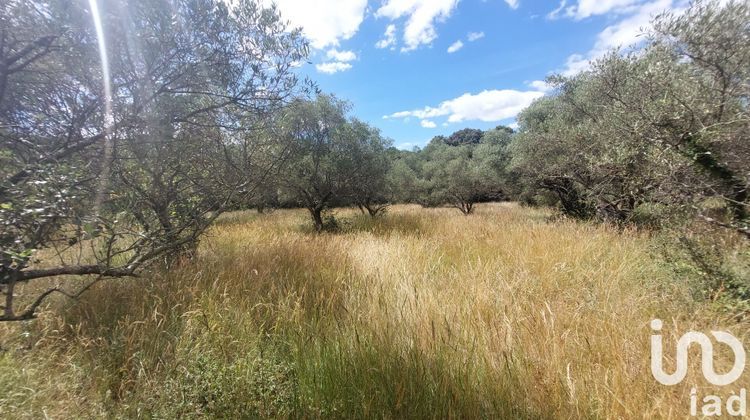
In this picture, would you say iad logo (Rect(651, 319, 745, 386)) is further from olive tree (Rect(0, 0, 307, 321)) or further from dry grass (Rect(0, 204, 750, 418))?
olive tree (Rect(0, 0, 307, 321))

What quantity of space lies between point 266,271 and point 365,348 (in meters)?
2.44

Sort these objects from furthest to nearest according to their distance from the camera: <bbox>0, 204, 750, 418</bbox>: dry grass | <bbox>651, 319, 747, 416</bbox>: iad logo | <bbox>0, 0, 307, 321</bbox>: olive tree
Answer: <bbox>0, 0, 307, 321</bbox>: olive tree → <bbox>0, 204, 750, 418</bbox>: dry grass → <bbox>651, 319, 747, 416</bbox>: iad logo

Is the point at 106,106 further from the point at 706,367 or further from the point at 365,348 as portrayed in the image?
the point at 706,367

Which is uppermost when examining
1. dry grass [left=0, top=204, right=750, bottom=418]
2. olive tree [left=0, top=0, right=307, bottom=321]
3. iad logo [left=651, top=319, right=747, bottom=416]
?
olive tree [left=0, top=0, right=307, bottom=321]

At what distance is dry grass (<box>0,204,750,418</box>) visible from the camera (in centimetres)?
184

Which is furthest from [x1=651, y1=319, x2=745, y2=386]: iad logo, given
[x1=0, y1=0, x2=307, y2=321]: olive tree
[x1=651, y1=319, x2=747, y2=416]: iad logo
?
[x1=0, y1=0, x2=307, y2=321]: olive tree

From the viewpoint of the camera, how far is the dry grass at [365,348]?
6.02ft

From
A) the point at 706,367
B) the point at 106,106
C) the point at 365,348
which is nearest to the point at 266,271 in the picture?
the point at 365,348

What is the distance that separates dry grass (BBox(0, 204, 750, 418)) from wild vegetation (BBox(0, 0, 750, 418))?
0.02 m

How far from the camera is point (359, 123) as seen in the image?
36.3 feet

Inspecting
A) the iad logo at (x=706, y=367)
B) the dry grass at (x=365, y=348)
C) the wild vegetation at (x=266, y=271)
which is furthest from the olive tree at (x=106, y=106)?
the iad logo at (x=706, y=367)

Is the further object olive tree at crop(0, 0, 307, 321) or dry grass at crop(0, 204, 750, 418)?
olive tree at crop(0, 0, 307, 321)

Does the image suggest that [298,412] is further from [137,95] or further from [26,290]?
[26,290]

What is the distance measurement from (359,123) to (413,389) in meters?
10.5
